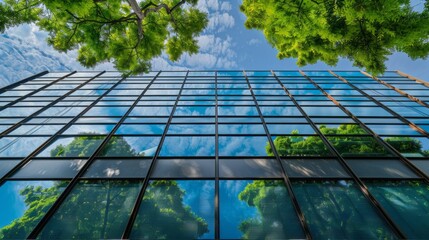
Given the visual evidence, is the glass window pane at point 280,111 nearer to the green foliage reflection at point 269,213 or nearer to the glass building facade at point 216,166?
the glass building facade at point 216,166

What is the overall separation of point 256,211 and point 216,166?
1861 mm

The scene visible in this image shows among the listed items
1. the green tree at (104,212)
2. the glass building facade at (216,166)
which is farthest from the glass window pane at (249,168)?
the green tree at (104,212)

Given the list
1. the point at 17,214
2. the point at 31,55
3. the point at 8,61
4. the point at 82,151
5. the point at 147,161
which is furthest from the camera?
the point at 31,55

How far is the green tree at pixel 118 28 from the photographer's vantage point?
924cm

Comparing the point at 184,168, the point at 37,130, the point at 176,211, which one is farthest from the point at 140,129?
the point at 176,211

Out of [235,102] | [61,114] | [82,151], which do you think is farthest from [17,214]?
[235,102]

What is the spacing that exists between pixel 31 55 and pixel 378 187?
130395 millimetres

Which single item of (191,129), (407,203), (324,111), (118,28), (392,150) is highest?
(118,28)

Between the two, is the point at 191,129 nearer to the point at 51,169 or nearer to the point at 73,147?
the point at 73,147

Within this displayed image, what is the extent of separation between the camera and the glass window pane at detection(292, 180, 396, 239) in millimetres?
4645

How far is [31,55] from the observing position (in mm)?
99875

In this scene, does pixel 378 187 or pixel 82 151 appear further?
pixel 82 151

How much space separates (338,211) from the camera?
16.8 feet

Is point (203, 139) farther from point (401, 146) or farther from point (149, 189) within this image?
point (401, 146)
